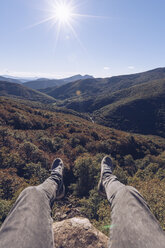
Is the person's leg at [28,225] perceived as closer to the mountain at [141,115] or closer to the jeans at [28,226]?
the jeans at [28,226]

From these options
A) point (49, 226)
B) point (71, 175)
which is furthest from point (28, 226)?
point (71, 175)

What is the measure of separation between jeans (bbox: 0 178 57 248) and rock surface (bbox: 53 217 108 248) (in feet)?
6.05

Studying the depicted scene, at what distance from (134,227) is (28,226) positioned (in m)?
1.50

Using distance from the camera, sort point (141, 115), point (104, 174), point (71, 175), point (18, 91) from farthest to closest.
Result: point (18, 91), point (141, 115), point (71, 175), point (104, 174)

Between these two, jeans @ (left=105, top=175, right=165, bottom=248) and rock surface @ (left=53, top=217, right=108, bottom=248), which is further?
rock surface @ (left=53, top=217, right=108, bottom=248)

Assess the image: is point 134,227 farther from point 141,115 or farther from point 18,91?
point 18,91

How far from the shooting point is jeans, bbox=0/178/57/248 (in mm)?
1608

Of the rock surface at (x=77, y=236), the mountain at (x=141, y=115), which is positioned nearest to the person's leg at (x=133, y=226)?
the rock surface at (x=77, y=236)

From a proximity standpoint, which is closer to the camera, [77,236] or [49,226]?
[49,226]

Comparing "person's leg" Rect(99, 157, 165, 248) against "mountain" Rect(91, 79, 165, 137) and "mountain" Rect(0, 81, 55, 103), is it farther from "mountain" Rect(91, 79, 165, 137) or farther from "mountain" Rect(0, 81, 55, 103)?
"mountain" Rect(0, 81, 55, 103)

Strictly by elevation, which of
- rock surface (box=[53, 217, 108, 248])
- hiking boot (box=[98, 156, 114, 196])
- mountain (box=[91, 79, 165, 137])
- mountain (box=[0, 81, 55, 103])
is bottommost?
mountain (box=[91, 79, 165, 137])

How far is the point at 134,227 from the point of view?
1.89m

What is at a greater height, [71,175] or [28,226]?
[28,226]

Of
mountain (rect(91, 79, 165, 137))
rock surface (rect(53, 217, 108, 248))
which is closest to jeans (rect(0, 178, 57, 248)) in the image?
rock surface (rect(53, 217, 108, 248))
